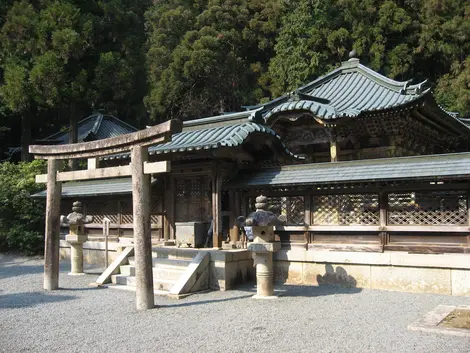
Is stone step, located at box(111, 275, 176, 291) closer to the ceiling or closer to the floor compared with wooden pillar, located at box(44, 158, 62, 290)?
closer to the floor

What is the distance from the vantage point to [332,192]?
10.8 metres

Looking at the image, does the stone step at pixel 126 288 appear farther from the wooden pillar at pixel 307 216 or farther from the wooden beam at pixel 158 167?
the wooden pillar at pixel 307 216

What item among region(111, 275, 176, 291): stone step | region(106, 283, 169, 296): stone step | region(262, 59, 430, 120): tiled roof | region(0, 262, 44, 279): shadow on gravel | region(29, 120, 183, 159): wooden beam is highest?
region(262, 59, 430, 120): tiled roof

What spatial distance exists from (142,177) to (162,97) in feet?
71.8

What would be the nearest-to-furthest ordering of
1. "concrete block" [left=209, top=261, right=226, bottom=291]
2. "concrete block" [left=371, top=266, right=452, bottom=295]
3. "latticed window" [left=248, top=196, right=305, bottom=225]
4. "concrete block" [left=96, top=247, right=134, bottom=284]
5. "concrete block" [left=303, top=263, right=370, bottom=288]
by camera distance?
"concrete block" [left=371, top=266, right=452, bottom=295] → "concrete block" [left=303, top=263, right=370, bottom=288] → "concrete block" [left=209, top=261, right=226, bottom=291] → "latticed window" [left=248, top=196, right=305, bottom=225] → "concrete block" [left=96, top=247, right=134, bottom=284]

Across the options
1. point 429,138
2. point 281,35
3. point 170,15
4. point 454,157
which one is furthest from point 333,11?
point 454,157

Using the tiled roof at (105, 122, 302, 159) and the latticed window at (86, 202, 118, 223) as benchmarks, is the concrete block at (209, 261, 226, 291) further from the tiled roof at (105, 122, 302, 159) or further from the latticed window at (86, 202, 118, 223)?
the latticed window at (86, 202, 118, 223)

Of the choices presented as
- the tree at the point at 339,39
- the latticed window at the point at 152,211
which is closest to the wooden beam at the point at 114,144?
the latticed window at the point at 152,211

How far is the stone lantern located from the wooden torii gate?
5.06 feet

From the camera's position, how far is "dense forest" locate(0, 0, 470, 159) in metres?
25.0

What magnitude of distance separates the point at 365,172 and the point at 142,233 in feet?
16.4

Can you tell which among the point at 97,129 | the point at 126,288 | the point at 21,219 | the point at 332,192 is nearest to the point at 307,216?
the point at 332,192

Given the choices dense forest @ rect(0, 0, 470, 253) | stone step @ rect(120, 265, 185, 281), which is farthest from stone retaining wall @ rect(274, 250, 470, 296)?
dense forest @ rect(0, 0, 470, 253)

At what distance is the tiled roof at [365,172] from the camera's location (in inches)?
364
